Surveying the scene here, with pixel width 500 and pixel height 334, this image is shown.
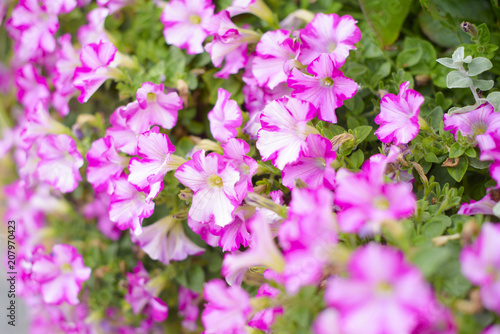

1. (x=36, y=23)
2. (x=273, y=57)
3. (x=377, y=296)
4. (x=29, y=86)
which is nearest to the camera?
(x=377, y=296)

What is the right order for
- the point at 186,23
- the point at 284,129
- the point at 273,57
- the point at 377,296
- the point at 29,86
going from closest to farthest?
1. the point at 377,296
2. the point at 284,129
3. the point at 273,57
4. the point at 186,23
5. the point at 29,86

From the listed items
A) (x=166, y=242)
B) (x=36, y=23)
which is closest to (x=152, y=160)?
(x=166, y=242)

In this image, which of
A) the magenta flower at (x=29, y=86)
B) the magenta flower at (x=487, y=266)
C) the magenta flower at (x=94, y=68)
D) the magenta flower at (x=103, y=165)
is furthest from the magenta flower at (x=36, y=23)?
the magenta flower at (x=487, y=266)

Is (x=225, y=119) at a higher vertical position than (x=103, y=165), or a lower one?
higher

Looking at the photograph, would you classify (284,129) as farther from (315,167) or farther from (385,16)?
(385,16)

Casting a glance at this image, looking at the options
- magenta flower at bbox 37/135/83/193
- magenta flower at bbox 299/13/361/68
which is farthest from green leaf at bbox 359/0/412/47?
magenta flower at bbox 37/135/83/193

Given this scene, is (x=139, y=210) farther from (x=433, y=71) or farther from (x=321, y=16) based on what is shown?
(x=433, y=71)

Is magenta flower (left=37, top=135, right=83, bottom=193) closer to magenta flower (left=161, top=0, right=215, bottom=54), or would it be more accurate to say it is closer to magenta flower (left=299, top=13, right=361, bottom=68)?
magenta flower (left=161, top=0, right=215, bottom=54)
